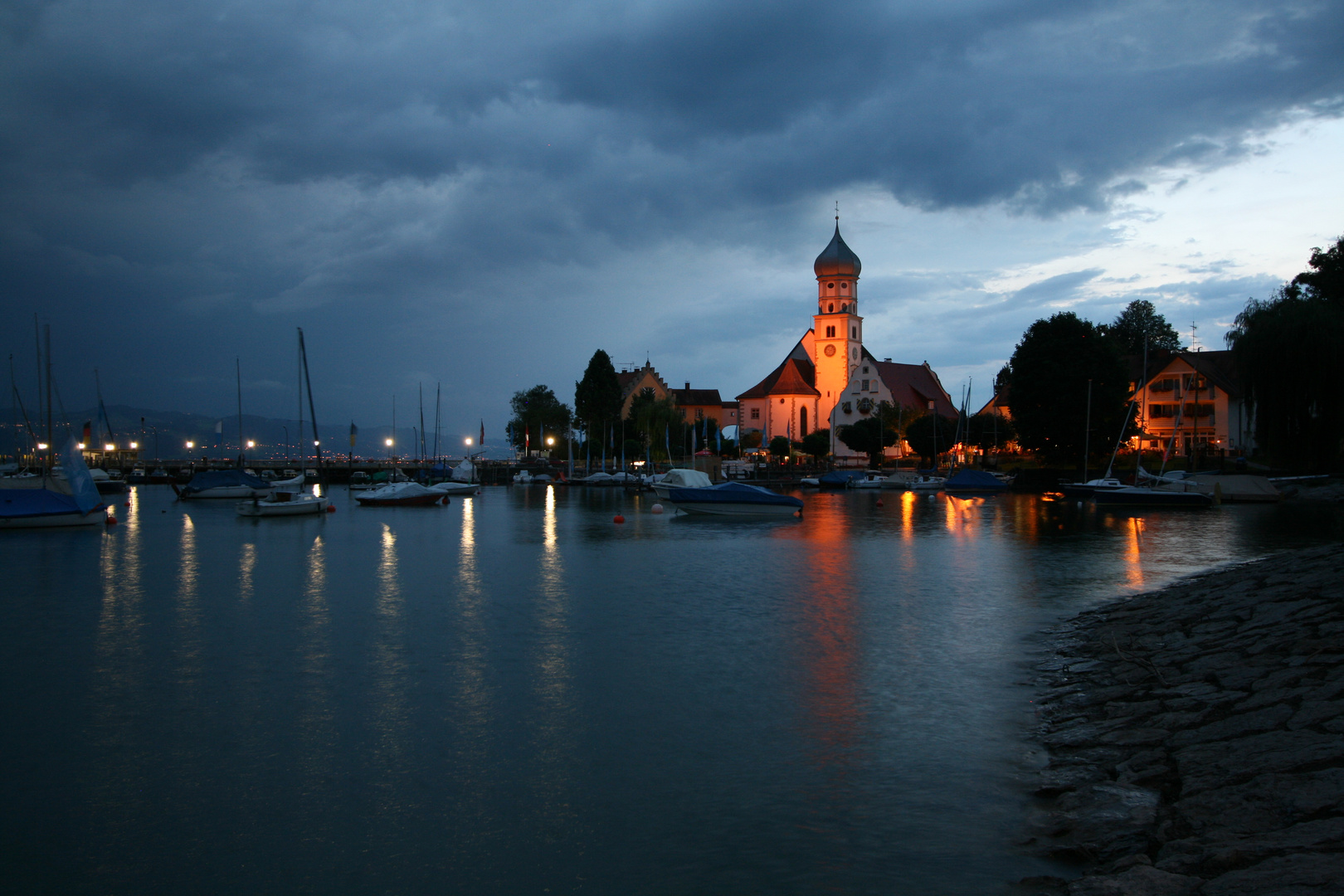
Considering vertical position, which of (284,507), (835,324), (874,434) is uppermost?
(835,324)

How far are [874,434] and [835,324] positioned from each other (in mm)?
21296

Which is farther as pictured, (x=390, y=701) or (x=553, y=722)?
(x=390, y=701)

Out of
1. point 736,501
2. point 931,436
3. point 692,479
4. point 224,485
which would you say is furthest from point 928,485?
point 224,485

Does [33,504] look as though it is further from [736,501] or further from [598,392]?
[598,392]

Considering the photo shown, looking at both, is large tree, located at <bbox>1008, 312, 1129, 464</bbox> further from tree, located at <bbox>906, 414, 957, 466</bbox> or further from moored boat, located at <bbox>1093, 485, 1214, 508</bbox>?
tree, located at <bbox>906, 414, 957, 466</bbox>

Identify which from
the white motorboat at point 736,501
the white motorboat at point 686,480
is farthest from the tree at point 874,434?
the white motorboat at point 736,501

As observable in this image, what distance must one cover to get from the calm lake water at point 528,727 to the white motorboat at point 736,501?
65.5ft

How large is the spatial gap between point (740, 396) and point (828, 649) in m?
106

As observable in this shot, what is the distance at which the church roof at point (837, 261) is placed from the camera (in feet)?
388

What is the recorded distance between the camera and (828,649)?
16.2 metres

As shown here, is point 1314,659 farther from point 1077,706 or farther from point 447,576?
point 447,576

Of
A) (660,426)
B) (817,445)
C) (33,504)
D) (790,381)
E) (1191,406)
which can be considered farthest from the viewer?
(790,381)

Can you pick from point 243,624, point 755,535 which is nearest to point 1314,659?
point 243,624

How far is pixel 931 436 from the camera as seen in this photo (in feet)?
309
